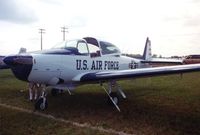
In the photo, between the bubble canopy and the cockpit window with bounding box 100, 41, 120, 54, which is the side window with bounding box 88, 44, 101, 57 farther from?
the cockpit window with bounding box 100, 41, 120, 54

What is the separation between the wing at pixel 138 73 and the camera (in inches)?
307

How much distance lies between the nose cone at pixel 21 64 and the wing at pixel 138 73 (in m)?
1.61

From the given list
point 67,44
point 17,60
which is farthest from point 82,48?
point 17,60

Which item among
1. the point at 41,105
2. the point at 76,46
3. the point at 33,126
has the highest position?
the point at 76,46

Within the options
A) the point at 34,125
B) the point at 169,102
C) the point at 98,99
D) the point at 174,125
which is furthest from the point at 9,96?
the point at 174,125

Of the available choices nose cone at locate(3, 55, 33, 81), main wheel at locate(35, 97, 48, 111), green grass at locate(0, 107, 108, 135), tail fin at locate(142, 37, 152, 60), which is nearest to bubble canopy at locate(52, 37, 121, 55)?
nose cone at locate(3, 55, 33, 81)

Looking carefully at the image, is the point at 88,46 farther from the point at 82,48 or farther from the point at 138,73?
the point at 138,73

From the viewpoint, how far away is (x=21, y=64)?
830 centimetres

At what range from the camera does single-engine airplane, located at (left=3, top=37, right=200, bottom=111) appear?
8.34 metres

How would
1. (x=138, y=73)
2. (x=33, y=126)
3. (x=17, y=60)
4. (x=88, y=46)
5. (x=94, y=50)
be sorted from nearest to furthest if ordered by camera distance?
(x=33, y=126), (x=17, y=60), (x=138, y=73), (x=88, y=46), (x=94, y=50)

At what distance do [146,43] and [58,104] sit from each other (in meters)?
8.25

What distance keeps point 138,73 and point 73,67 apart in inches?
82.0

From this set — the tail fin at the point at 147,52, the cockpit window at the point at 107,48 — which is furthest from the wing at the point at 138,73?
the tail fin at the point at 147,52

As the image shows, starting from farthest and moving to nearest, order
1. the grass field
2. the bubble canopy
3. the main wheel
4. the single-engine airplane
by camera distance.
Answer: the bubble canopy < the main wheel < the single-engine airplane < the grass field
